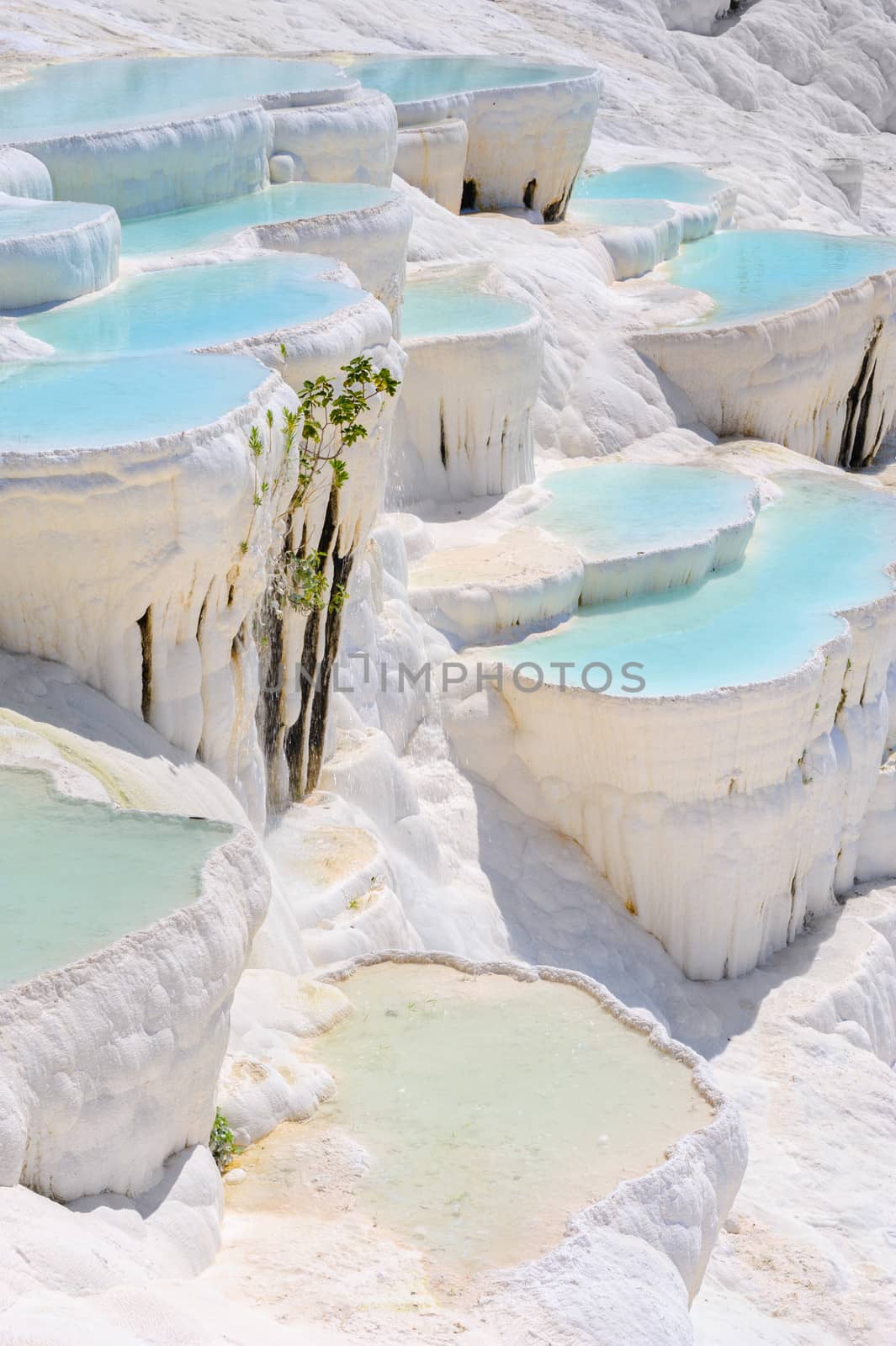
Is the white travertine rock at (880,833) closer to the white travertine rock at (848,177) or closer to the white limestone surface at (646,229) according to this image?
the white limestone surface at (646,229)

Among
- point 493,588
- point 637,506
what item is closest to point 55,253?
point 493,588

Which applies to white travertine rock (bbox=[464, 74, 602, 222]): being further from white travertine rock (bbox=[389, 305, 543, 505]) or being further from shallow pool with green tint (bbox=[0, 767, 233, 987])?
shallow pool with green tint (bbox=[0, 767, 233, 987])

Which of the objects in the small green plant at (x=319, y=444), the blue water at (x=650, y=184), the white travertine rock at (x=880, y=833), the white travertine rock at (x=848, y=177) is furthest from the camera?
the white travertine rock at (x=848, y=177)

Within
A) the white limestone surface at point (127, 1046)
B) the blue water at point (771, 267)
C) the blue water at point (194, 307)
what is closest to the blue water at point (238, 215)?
the blue water at point (194, 307)

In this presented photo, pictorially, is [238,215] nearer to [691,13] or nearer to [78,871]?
[78,871]

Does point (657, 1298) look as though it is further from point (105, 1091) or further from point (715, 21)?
point (715, 21)

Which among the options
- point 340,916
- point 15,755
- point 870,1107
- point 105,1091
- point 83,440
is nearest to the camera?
point 105,1091

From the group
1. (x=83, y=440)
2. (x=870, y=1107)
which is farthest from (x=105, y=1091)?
(x=870, y=1107)
